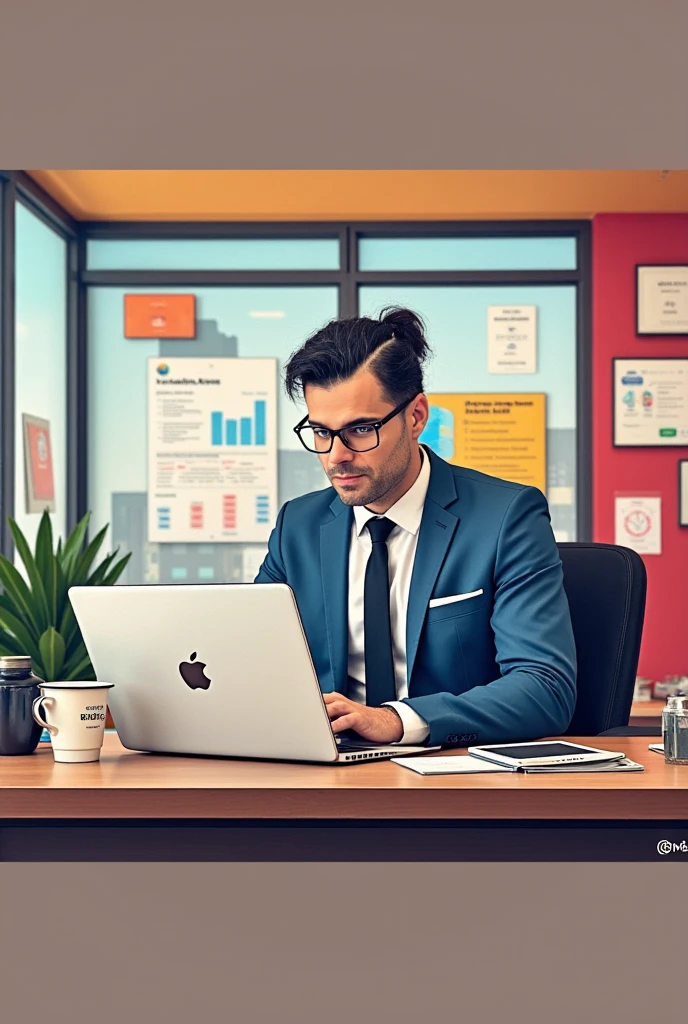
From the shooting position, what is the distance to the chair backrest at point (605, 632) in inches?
77.2

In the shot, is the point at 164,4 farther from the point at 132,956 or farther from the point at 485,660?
the point at 132,956

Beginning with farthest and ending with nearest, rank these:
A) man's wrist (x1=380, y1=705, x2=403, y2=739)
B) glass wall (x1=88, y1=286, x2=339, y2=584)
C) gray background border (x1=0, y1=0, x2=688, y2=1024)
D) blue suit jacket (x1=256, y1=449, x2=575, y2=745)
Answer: glass wall (x1=88, y1=286, x2=339, y2=584), blue suit jacket (x1=256, y1=449, x2=575, y2=745), man's wrist (x1=380, y1=705, x2=403, y2=739), gray background border (x1=0, y1=0, x2=688, y2=1024)

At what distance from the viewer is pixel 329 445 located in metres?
1.92

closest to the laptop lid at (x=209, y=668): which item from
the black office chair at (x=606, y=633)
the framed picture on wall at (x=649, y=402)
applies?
the black office chair at (x=606, y=633)

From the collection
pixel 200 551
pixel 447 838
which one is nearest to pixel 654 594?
pixel 200 551

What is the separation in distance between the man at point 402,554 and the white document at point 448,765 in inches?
15.4

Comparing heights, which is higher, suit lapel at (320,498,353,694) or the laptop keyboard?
suit lapel at (320,498,353,694)

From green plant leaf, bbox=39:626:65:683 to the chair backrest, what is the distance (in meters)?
0.88

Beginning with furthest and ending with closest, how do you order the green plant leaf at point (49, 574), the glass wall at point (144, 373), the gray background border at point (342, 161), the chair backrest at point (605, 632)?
the glass wall at point (144, 373) < the chair backrest at point (605, 632) < the green plant leaf at point (49, 574) < the gray background border at point (342, 161)

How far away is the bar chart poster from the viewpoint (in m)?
4.69

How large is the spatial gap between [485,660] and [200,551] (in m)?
2.94

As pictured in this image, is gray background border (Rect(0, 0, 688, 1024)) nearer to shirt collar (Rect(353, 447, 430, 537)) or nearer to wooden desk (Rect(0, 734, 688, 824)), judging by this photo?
wooden desk (Rect(0, 734, 688, 824))

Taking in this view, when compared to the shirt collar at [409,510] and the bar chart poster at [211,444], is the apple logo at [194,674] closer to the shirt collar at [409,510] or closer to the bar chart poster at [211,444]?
the shirt collar at [409,510]

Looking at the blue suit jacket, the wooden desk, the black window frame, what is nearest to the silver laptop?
the wooden desk
